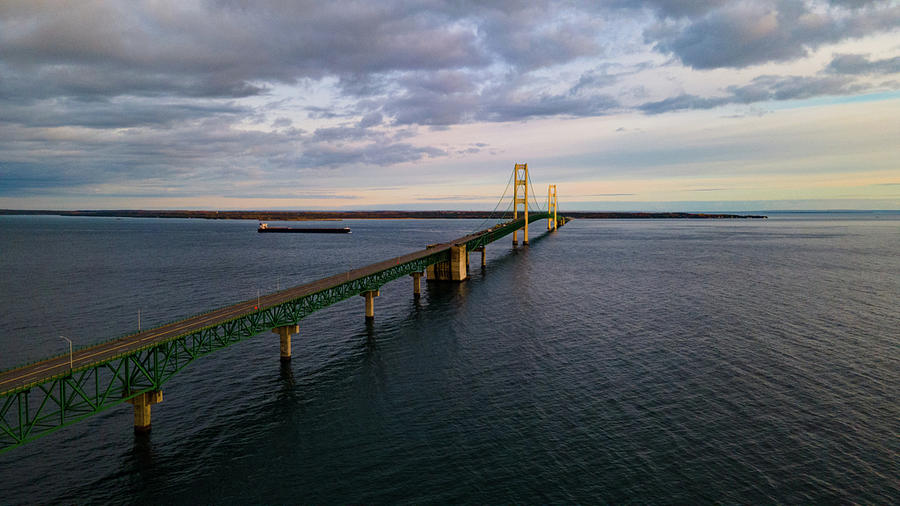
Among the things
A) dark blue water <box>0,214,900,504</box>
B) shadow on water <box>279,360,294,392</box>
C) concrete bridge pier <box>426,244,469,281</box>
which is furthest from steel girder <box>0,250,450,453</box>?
concrete bridge pier <box>426,244,469,281</box>

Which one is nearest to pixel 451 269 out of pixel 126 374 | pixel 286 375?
pixel 286 375

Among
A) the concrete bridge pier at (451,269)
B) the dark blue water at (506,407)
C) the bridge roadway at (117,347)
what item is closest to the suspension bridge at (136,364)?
the bridge roadway at (117,347)

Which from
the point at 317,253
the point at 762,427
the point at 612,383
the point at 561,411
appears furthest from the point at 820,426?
the point at 317,253

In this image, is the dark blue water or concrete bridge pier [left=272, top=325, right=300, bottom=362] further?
concrete bridge pier [left=272, top=325, right=300, bottom=362]

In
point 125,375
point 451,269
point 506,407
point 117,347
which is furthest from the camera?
point 451,269

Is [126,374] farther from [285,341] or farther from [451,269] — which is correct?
[451,269]

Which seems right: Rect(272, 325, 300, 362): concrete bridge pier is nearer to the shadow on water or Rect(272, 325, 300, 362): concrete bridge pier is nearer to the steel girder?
the shadow on water

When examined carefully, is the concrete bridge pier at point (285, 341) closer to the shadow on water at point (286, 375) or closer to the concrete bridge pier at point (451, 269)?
the shadow on water at point (286, 375)
